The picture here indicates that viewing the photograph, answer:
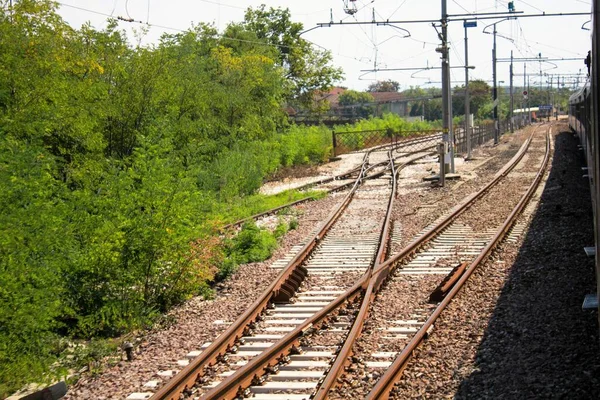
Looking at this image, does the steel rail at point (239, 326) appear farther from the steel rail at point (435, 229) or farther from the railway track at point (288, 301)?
the steel rail at point (435, 229)

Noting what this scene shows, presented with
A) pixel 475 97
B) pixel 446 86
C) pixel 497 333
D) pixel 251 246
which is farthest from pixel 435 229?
pixel 475 97

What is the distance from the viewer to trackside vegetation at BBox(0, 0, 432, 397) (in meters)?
8.94

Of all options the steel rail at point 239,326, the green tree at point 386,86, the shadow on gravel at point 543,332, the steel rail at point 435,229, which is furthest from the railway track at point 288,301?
the green tree at point 386,86

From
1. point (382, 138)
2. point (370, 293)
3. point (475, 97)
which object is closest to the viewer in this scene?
point (370, 293)

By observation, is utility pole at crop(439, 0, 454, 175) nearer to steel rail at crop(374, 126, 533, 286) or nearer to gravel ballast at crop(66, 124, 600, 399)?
steel rail at crop(374, 126, 533, 286)

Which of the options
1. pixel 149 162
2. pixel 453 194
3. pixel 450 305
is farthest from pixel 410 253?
pixel 453 194

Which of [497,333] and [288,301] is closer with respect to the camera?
[497,333]

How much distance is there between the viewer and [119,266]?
11508 millimetres

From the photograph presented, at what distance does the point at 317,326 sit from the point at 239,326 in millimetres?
1000

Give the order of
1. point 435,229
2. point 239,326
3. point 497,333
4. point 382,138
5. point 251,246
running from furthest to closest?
point 382,138, point 435,229, point 251,246, point 239,326, point 497,333

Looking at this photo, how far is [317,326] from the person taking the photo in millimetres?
9781

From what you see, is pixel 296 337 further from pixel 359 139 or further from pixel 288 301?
pixel 359 139

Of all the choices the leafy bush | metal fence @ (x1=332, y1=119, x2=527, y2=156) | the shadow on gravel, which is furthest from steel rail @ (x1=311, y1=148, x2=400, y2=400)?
metal fence @ (x1=332, y1=119, x2=527, y2=156)

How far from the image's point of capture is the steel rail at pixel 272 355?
7.42 meters
